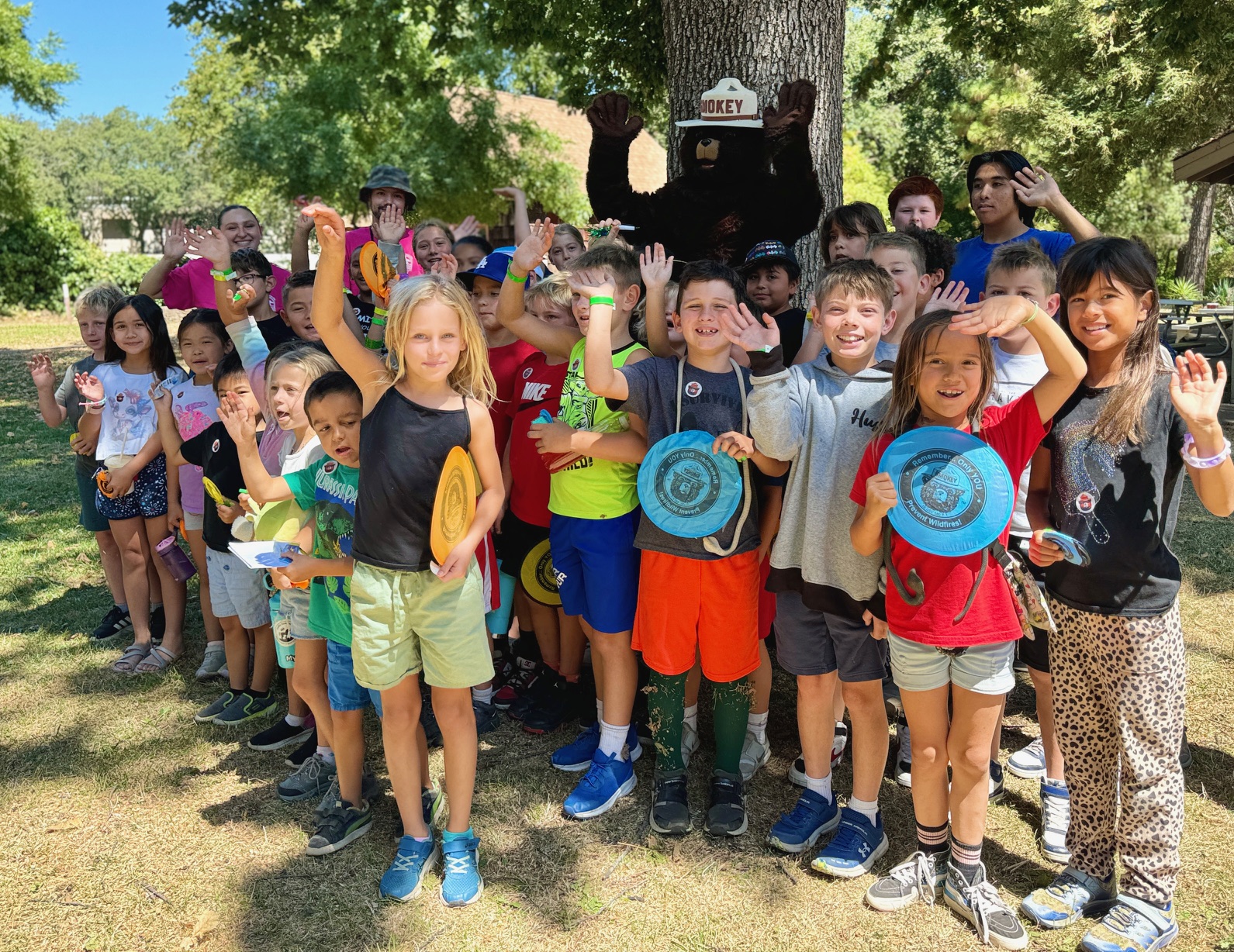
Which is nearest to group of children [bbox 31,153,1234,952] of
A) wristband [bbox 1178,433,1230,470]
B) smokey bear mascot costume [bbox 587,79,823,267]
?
wristband [bbox 1178,433,1230,470]

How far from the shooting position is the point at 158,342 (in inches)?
171

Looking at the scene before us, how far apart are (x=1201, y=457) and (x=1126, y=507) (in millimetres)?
216

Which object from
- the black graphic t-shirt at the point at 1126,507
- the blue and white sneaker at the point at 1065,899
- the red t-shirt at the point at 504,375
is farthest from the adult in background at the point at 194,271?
the blue and white sneaker at the point at 1065,899

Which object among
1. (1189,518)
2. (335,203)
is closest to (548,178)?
(335,203)

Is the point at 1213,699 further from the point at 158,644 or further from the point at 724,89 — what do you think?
the point at 158,644

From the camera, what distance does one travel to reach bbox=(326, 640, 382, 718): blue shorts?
295cm

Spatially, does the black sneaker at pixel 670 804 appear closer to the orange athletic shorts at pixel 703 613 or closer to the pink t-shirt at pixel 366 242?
the orange athletic shorts at pixel 703 613

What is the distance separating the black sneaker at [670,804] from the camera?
3006mm

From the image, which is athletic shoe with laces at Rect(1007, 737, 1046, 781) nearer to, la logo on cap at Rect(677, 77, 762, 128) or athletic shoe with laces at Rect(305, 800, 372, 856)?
athletic shoe with laces at Rect(305, 800, 372, 856)

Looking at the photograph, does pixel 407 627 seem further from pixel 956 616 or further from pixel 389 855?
pixel 956 616

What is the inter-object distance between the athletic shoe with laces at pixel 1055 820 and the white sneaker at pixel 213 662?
3.40m

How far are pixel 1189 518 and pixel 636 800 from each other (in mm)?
5298

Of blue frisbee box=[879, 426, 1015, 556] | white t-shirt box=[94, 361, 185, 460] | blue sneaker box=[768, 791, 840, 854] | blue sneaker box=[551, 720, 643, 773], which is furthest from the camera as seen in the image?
white t-shirt box=[94, 361, 185, 460]

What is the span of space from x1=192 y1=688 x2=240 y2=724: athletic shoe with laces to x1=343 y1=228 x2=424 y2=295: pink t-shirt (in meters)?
1.94
